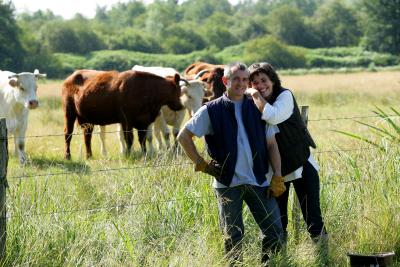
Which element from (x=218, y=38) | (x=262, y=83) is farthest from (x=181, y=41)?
(x=262, y=83)

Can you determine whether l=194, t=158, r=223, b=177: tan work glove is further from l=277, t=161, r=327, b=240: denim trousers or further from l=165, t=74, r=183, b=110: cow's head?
l=165, t=74, r=183, b=110: cow's head

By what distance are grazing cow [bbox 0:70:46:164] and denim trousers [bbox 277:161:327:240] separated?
8.04 meters

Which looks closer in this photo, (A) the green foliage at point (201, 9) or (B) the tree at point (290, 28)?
(B) the tree at point (290, 28)

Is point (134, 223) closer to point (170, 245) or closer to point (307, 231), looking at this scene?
point (170, 245)

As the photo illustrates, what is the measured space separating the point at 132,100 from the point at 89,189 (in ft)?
20.0

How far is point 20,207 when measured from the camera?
23.0ft

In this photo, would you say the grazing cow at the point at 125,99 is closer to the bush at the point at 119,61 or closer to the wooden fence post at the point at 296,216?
the wooden fence post at the point at 296,216

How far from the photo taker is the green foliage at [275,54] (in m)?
69.8

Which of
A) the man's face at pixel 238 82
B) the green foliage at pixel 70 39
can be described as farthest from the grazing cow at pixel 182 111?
the green foliage at pixel 70 39

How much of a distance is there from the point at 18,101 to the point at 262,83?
867cm

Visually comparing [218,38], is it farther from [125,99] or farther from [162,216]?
[162,216]

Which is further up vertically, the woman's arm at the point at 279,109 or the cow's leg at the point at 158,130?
the woman's arm at the point at 279,109

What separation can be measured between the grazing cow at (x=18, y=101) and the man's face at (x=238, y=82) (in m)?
8.55

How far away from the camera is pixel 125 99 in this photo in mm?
14586
